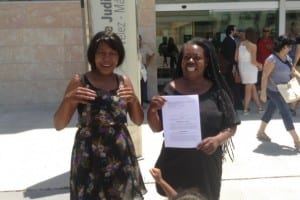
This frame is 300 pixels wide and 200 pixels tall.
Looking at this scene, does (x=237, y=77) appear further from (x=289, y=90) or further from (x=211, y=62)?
A: (x=211, y=62)

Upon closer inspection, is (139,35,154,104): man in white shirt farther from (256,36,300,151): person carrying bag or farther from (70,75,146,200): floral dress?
(70,75,146,200): floral dress

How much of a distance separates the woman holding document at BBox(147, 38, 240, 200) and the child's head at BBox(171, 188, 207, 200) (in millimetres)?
99

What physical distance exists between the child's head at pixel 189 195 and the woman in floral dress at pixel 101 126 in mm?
472

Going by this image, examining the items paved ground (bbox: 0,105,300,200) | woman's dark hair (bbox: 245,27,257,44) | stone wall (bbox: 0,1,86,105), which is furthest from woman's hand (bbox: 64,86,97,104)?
stone wall (bbox: 0,1,86,105)

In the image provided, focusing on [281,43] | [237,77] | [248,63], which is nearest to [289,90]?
[281,43]

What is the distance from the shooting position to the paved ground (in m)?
4.43

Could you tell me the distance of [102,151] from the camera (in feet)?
8.07

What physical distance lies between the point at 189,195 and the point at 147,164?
127 inches

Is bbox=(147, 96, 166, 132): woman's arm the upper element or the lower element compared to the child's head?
upper

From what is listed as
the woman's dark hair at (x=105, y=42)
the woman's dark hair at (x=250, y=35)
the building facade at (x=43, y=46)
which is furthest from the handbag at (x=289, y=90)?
the building facade at (x=43, y=46)

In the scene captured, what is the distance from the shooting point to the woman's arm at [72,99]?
93.0 inches

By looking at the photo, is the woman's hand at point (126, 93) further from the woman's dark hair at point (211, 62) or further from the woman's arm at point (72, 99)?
the woman's dark hair at point (211, 62)

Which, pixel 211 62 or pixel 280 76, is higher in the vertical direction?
pixel 211 62

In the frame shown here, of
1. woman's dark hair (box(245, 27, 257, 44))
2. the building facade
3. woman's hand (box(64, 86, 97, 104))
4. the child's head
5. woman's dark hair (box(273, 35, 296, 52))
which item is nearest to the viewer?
the child's head
